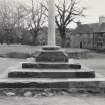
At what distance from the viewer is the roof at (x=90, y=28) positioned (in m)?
48.9

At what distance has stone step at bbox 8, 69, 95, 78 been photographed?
28.5 feet

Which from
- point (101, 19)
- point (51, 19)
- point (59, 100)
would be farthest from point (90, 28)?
point (59, 100)

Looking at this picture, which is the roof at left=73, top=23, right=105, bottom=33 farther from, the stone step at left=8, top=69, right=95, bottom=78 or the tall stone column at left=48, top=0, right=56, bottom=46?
the stone step at left=8, top=69, right=95, bottom=78

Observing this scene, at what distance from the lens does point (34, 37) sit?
41.1 m

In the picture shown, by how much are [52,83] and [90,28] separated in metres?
44.4

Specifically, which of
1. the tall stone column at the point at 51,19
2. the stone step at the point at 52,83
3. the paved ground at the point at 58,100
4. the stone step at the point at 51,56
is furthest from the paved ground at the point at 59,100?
the tall stone column at the point at 51,19

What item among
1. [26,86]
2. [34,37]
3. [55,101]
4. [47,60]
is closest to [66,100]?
[55,101]

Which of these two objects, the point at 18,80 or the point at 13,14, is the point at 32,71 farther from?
the point at 13,14

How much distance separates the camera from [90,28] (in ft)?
169

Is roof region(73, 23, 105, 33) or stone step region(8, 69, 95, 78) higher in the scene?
roof region(73, 23, 105, 33)

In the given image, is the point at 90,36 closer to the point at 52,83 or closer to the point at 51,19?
the point at 51,19

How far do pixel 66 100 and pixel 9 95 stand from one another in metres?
1.72

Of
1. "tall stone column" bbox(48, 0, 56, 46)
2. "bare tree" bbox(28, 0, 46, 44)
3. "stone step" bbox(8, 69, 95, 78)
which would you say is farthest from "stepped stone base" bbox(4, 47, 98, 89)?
"bare tree" bbox(28, 0, 46, 44)

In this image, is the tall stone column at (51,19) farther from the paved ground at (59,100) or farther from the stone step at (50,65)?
the paved ground at (59,100)
